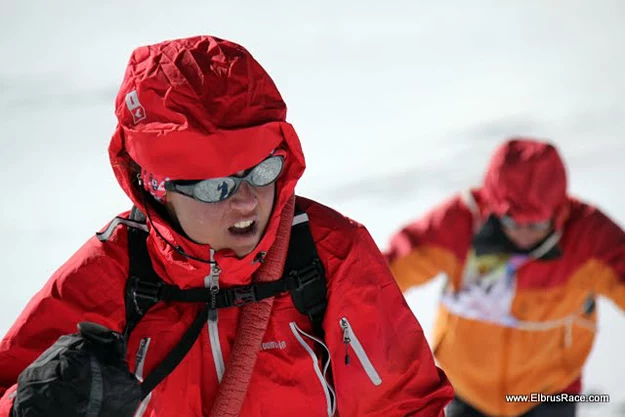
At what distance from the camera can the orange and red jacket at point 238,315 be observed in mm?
2650

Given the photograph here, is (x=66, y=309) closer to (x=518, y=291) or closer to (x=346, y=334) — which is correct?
(x=346, y=334)

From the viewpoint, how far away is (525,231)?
5.35 meters

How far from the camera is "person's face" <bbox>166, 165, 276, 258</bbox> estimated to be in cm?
265

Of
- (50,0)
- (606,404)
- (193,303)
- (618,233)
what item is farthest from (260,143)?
(50,0)

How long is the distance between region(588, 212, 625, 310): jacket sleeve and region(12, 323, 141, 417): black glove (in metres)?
3.31

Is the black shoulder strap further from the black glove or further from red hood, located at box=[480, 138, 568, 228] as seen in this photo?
red hood, located at box=[480, 138, 568, 228]

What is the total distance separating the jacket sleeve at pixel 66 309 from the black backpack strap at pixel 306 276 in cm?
38

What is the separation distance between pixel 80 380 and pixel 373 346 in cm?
75

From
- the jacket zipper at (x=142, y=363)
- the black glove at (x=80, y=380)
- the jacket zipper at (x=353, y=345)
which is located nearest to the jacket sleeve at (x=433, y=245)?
the jacket zipper at (x=353, y=345)

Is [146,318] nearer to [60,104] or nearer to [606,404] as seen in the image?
[606,404]

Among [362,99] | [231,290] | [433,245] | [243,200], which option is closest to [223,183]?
[243,200]

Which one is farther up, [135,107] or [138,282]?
[135,107]

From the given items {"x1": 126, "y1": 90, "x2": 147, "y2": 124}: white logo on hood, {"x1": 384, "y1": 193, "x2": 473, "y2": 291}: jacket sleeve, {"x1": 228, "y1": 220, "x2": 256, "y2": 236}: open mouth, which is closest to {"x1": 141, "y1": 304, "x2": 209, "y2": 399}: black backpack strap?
{"x1": 228, "y1": 220, "x2": 256, "y2": 236}: open mouth

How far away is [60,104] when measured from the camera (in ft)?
22.6
